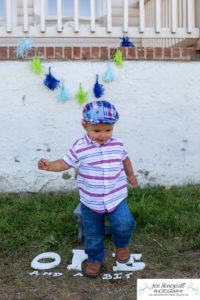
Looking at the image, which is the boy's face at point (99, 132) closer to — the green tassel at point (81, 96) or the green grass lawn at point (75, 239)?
the green grass lawn at point (75, 239)

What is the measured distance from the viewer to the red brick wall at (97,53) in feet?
18.2

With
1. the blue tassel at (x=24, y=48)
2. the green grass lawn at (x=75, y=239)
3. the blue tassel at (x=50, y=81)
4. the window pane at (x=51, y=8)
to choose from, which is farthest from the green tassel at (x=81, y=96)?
the window pane at (x=51, y=8)

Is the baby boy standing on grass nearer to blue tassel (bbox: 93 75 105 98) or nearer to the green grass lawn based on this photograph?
the green grass lawn

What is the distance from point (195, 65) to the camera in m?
5.71

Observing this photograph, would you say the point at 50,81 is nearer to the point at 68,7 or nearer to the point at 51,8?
the point at 51,8

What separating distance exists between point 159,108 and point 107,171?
225 centimetres

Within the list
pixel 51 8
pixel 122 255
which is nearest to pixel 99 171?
pixel 122 255

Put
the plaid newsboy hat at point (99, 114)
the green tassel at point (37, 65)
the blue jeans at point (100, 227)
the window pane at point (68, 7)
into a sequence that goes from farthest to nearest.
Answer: the window pane at point (68, 7), the green tassel at point (37, 65), the blue jeans at point (100, 227), the plaid newsboy hat at point (99, 114)

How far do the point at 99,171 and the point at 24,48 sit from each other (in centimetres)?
233

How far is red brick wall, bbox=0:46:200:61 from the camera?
5539 mm

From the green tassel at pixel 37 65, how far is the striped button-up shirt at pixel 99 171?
2015 mm

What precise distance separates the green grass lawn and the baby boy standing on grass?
0.27 meters

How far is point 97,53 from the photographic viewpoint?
18.4 ft

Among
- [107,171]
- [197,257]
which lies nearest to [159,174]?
[197,257]
